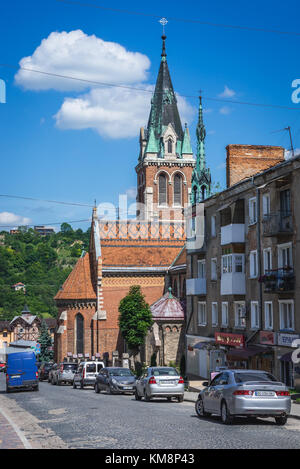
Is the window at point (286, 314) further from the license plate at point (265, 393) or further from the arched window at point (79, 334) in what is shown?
the arched window at point (79, 334)

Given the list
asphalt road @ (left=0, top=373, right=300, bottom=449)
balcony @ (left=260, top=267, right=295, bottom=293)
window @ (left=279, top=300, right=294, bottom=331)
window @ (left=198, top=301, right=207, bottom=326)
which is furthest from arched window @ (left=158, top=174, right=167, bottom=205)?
asphalt road @ (left=0, top=373, right=300, bottom=449)

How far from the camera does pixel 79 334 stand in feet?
209

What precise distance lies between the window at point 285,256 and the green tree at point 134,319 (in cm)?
2657

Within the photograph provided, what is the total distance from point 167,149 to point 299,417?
6619cm

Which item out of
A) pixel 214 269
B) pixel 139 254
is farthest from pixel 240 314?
pixel 139 254

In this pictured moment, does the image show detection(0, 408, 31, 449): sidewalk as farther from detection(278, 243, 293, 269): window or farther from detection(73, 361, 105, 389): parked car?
detection(73, 361, 105, 389): parked car

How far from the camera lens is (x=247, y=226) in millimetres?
34812

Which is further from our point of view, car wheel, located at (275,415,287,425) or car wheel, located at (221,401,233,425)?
car wheel, located at (275,415,287,425)

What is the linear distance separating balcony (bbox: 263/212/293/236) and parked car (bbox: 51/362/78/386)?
65.5ft

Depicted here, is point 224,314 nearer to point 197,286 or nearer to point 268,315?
point 197,286

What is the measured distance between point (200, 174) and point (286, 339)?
31185 mm

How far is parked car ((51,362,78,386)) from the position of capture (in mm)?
44697
